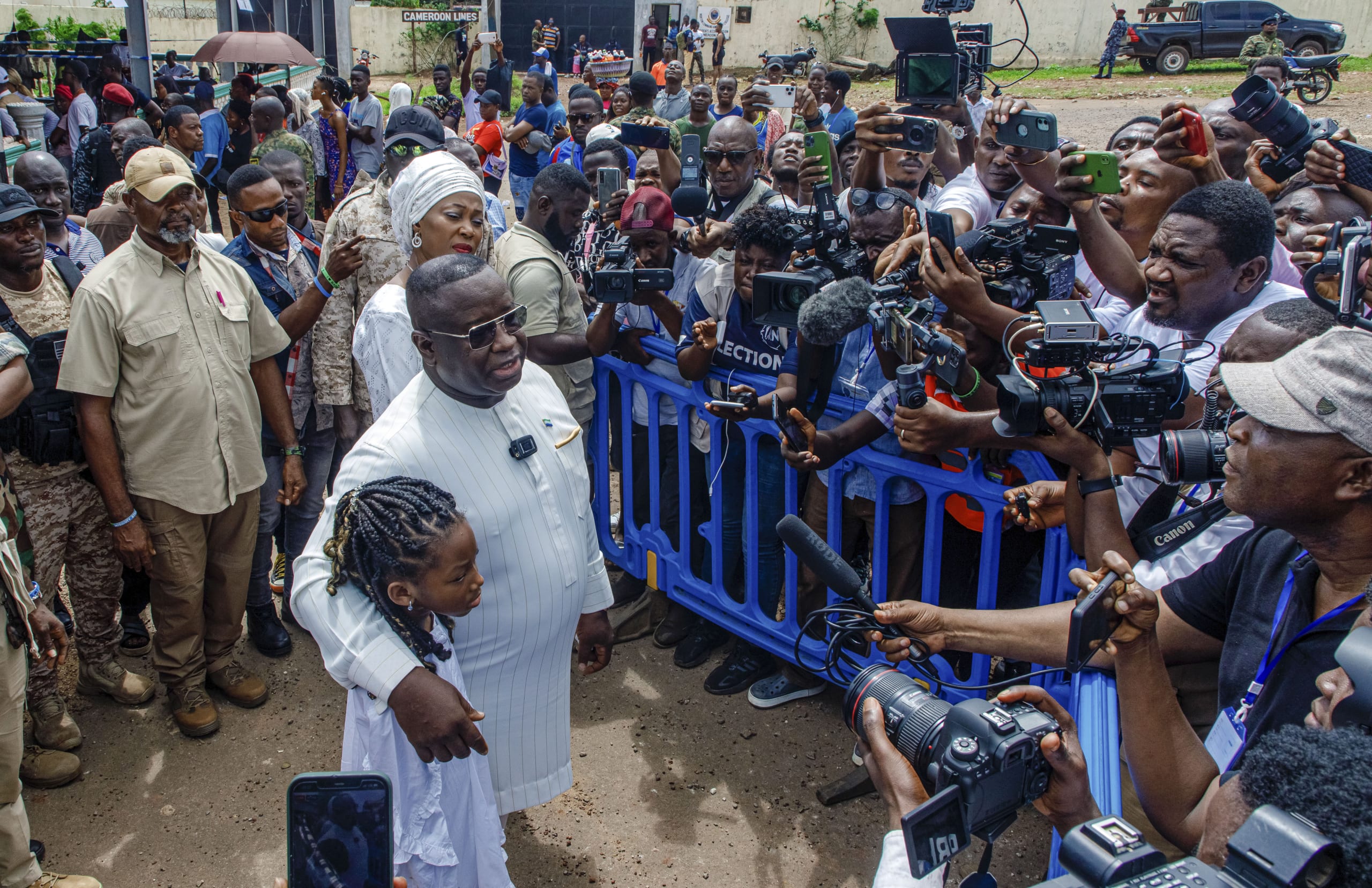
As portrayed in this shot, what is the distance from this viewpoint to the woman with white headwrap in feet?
12.7

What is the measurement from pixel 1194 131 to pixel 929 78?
1192 mm

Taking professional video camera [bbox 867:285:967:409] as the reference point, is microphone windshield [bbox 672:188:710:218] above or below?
above

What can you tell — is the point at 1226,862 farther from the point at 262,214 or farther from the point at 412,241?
the point at 262,214

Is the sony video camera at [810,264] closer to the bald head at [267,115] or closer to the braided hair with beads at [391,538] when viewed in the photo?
the braided hair with beads at [391,538]

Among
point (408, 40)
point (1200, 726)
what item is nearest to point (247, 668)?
point (1200, 726)

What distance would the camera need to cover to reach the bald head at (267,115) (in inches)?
383

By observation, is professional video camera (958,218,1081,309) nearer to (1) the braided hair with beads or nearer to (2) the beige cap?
(1) the braided hair with beads

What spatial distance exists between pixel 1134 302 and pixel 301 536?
393cm

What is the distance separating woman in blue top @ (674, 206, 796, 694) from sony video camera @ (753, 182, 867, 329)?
10cm

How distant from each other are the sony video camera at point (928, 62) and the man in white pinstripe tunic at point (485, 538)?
8.13 ft

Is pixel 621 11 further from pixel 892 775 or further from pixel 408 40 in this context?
pixel 892 775

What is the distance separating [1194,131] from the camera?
4016 millimetres

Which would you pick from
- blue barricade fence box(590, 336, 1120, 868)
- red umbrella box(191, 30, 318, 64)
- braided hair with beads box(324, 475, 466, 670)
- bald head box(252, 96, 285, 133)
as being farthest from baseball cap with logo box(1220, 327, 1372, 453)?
red umbrella box(191, 30, 318, 64)

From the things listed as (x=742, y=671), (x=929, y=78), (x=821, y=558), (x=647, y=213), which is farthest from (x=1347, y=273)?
(x=742, y=671)
